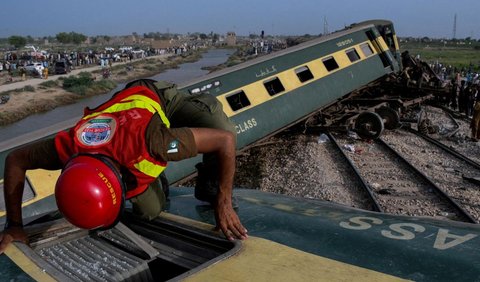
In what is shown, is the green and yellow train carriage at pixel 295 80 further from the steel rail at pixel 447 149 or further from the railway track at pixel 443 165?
the steel rail at pixel 447 149

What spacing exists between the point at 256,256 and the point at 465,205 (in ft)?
21.4

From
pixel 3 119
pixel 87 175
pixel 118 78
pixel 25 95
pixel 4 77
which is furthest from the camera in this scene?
pixel 118 78

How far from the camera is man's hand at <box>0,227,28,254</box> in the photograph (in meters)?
2.40

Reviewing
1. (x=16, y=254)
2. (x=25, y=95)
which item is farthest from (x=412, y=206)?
(x=25, y=95)

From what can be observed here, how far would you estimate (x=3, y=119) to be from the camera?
93.8 feet

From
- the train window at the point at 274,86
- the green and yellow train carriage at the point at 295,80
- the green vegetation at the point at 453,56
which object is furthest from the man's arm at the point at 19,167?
the green vegetation at the point at 453,56

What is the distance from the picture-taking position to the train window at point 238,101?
1053 centimetres

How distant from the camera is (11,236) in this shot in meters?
2.47

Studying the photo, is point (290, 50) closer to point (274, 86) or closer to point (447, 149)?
point (274, 86)

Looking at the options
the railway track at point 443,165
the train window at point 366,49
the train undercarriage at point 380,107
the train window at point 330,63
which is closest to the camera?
the railway track at point 443,165

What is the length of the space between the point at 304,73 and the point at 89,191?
1108cm

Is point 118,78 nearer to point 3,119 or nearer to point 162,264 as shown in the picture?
point 3,119

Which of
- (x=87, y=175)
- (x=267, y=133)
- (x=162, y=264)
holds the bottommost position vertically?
(x=267, y=133)

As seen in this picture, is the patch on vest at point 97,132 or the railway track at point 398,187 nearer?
the patch on vest at point 97,132
